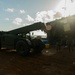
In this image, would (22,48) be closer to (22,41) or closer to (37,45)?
(22,41)

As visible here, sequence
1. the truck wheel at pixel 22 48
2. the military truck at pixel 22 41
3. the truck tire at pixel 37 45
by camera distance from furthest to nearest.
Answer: the truck tire at pixel 37 45 → the military truck at pixel 22 41 → the truck wheel at pixel 22 48

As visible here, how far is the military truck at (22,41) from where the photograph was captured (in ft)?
44.2

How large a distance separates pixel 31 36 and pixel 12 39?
1.71m

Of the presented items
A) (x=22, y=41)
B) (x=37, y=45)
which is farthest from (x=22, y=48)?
(x=37, y=45)

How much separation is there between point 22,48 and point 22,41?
0.59 m

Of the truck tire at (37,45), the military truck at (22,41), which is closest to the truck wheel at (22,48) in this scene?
the military truck at (22,41)

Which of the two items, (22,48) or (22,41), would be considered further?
(22,48)

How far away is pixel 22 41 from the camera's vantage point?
1356 cm

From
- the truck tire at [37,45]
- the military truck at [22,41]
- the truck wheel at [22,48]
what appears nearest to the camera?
the truck wheel at [22,48]

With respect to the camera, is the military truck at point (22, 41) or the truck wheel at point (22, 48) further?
the military truck at point (22, 41)

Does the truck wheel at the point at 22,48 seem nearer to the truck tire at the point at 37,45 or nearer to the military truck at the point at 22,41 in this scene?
the military truck at the point at 22,41

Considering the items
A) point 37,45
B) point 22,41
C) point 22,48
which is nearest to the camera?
point 22,41

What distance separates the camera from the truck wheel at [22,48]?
13.3 meters

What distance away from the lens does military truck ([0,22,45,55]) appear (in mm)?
13461
